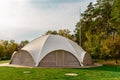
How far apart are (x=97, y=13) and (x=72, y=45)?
554 inches

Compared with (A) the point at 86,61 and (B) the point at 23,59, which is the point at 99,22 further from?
(B) the point at 23,59

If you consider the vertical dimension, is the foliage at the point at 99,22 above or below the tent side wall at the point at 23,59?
above

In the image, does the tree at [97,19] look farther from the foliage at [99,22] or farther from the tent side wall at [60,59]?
the tent side wall at [60,59]

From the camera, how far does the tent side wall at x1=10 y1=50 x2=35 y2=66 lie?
2263 cm

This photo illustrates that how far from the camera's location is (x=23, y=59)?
23.4 metres

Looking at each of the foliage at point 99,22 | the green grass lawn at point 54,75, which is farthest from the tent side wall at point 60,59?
the foliage at point 99,22

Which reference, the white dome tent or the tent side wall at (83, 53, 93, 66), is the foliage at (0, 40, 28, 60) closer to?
the white dome tent

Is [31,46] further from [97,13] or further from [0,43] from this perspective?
[0,43]

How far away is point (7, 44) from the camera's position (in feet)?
142

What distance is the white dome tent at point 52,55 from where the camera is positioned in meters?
22.2

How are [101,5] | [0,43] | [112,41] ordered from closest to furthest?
[112,41] → [101,5] → [0,43]

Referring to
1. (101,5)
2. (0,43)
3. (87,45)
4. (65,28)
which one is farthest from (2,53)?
(101,5)

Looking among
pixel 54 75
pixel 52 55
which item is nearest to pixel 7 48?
pixel 52 55

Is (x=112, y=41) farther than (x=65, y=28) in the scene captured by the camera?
No
